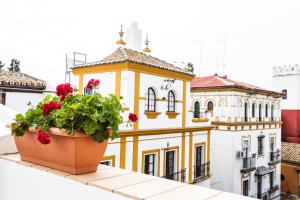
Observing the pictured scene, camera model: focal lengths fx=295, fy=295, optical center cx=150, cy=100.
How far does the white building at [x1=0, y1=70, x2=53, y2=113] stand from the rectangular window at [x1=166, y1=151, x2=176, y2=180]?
19.4 ft

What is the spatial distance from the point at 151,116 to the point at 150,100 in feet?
2.18


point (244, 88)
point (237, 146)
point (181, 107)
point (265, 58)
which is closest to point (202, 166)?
point (181, 107)

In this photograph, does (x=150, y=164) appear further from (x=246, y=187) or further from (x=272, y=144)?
(x=272, y=144)

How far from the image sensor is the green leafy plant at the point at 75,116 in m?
2.05

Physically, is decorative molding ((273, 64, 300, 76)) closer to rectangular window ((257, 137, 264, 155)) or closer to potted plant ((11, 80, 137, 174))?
rectangular window ((257, 137, 264, 155))

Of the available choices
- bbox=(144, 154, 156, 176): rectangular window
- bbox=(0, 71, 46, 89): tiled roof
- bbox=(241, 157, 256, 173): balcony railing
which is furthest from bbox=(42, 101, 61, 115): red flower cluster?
bbox=(241, 157, 256, 173): balcony railing

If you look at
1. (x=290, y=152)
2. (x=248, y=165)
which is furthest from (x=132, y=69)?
(x=290, y=152)

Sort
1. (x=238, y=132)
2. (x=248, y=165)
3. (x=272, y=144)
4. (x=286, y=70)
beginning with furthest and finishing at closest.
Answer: (x=286, y=70), (x=272, y=144), (x=248, y=165), (x=238, y=132)

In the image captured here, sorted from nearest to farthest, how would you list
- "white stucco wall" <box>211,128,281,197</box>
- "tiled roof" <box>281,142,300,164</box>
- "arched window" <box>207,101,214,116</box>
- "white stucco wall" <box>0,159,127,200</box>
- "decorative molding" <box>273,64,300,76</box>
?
1. "white stucco wall" <box>0,159,127,200</box>
2. "white stucco wall" <box>211,128,281,197</box>
3. "arched window" <box>207,101,214,116</box>
4. "tiled roof" <box>281,142,300,164</box>
5. "decorative molding" <box>273,64,300,76</box>

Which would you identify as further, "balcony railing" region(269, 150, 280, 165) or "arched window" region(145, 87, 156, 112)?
"balcony railing" region(269, 150, 280, 165)

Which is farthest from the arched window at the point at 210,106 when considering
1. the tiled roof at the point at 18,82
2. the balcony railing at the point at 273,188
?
the tiled roof at the point at 18,82

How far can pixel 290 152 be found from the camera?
2508cm

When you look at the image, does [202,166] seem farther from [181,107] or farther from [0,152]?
[0,152]

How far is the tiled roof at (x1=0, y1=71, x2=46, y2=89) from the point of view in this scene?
1141cm
